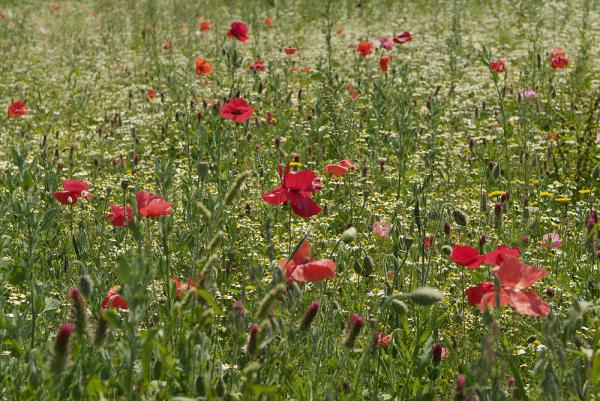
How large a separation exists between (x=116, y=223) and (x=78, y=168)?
7.99 ft

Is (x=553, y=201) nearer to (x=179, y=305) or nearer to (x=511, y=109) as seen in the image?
(x=511, y=109)

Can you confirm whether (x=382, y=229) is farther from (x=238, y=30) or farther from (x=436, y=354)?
(x=238, y=30)

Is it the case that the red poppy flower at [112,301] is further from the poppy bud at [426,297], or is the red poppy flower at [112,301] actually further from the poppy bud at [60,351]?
the poppy bud at [426,297]

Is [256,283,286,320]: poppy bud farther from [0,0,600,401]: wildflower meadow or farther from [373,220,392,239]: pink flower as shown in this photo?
[373,220,392,239]: pink flower

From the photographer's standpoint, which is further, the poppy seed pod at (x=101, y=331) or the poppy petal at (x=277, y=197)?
the poppy petal at (x=277, y=197)

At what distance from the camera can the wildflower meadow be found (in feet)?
6.20

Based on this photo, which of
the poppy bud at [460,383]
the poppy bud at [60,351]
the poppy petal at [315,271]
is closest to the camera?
Answer: the poppy bud at [60,351]

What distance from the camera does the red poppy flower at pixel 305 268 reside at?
6.40 ft

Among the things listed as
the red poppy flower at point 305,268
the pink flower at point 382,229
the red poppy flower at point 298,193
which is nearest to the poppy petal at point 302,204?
the red poppy flower at point 298,193

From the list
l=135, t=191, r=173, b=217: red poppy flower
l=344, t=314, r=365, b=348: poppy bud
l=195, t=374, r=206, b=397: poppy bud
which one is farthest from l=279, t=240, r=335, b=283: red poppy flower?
l=135, t=191, r=173, b=217: red poppy flower

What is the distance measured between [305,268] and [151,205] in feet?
1.99

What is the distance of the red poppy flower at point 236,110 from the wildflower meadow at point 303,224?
0.7 inches

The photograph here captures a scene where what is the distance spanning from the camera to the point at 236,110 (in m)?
3.96

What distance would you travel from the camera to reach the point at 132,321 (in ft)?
5.50
